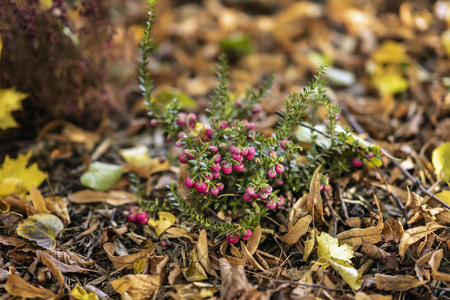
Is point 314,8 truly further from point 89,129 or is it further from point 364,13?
point 89,129

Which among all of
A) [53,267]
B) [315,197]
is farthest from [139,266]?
[315,197]

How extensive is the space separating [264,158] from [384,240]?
62cm

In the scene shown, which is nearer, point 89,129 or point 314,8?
point 89,129

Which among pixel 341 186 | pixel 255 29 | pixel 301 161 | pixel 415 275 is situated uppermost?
pixel 255 29

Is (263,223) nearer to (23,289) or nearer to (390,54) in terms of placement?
(23,289)

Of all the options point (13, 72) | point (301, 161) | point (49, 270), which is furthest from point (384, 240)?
point (13, 72)

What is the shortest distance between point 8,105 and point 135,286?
1.16m

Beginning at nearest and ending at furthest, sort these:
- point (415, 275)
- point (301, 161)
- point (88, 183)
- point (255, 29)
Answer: point (415, 275), point (301, 161), point (88, 183), point (255, 29)

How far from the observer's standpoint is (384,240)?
5.16 ft

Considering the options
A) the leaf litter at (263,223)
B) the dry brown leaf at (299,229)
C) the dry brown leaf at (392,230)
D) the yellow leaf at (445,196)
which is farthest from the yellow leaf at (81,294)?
the yellow leaf at (445,196)

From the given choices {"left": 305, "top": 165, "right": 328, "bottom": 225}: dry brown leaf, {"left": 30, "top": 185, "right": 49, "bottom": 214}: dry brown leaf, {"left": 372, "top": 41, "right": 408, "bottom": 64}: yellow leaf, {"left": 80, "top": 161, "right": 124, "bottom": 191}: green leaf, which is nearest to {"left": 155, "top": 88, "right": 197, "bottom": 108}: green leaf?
{"left": 80, "top": 161, "right": 124, "bottom": 191}: green leaf

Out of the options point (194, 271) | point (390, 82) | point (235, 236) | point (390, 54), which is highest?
point (390, 54)

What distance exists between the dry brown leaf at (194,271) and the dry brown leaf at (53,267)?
0.45 m

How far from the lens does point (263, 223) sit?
1.69 metres
